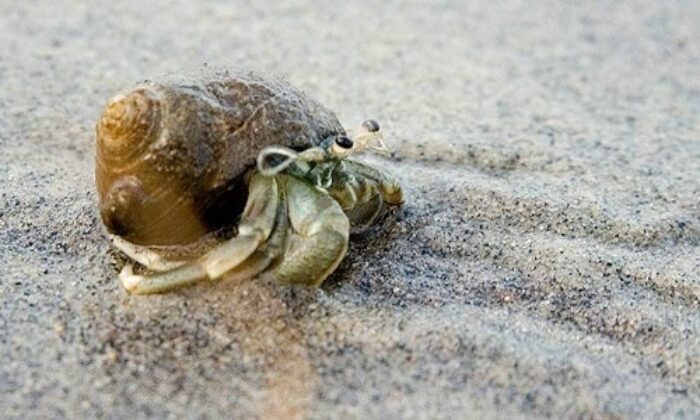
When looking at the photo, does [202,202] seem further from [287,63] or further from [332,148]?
[287,63]

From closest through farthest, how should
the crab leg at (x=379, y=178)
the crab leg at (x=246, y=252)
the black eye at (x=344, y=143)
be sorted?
the crab leg at (x=246, y=252), the black eye at (x=344, y=143), the crab leg at (x=379, y=178)

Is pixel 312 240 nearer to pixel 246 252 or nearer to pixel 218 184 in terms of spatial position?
pixel 246 252

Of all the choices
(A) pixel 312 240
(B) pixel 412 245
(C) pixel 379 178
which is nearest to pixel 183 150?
(A) pixel 312 240

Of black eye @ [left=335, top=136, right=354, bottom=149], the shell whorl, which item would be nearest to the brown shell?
the shell whorl

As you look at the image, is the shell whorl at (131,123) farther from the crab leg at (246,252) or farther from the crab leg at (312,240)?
the crab leg at (312,240)

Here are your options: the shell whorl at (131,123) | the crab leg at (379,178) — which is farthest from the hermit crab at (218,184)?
the crab leg at (379,178)

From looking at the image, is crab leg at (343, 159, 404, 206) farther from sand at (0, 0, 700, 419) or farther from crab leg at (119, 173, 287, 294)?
crab leg at (119, 173, 287, 294)

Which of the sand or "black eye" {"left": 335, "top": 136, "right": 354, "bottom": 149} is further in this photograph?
"black eye" {"left": 335, "top": 136, "right": 354, "bottom": 149}

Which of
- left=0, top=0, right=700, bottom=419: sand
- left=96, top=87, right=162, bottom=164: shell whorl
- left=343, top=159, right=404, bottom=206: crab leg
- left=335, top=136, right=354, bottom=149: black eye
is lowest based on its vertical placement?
left=0, top=0, right=700, bottom=419: sand
